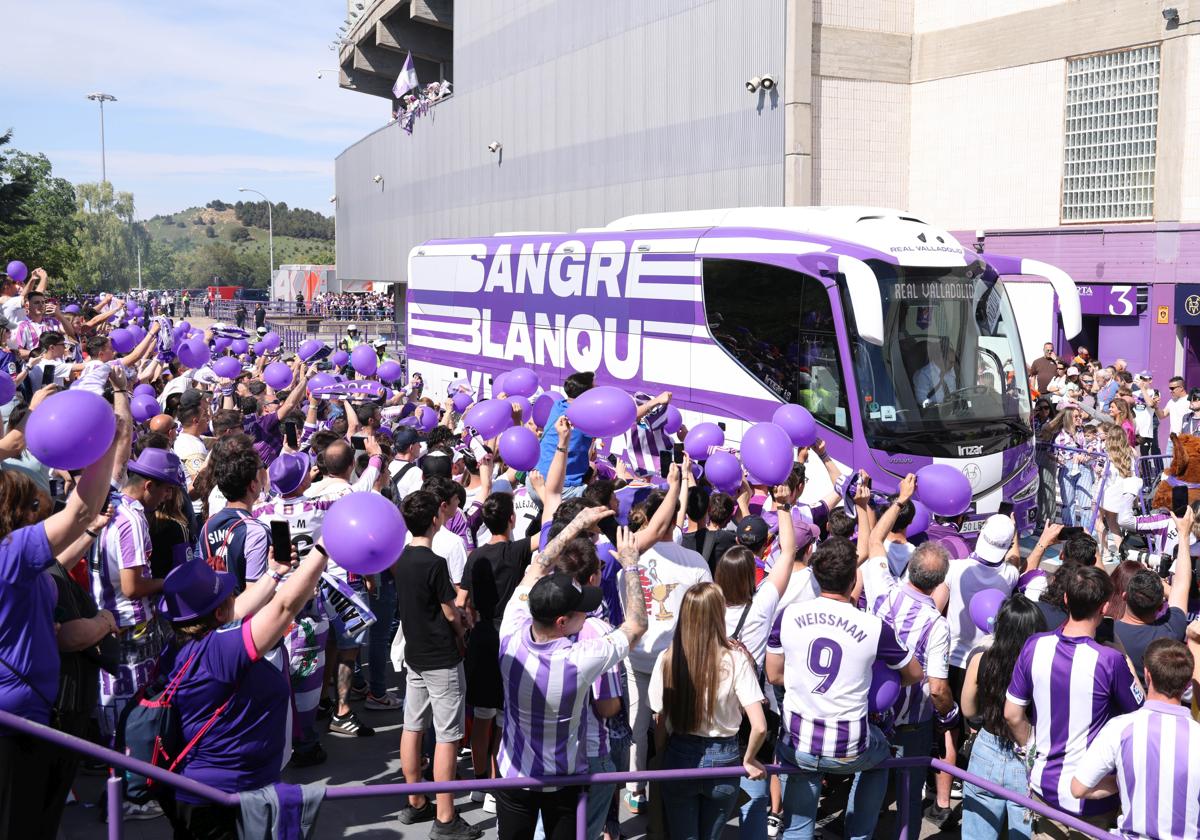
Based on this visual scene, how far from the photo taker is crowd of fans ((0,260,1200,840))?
4246 millimetres

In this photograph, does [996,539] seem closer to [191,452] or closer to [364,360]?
[191,452]

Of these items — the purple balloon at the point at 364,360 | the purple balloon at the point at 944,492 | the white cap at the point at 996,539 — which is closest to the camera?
the white cap at the point at 996,539

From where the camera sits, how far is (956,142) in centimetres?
2431

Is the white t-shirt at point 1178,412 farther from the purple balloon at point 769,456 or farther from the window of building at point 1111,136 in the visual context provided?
the purple balloon at point 769,456

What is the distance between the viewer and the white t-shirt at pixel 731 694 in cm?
493

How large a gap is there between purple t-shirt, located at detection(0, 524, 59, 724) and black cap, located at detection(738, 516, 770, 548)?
346cm

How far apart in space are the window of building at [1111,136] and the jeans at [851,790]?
1950 cm

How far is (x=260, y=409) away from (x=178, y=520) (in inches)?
206

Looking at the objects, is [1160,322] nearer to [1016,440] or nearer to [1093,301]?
[1093,301]

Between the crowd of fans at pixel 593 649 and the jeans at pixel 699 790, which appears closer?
the crowd of fans at pixel 593 649

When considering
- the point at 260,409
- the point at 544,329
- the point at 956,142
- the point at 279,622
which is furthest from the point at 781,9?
the point at 279,622

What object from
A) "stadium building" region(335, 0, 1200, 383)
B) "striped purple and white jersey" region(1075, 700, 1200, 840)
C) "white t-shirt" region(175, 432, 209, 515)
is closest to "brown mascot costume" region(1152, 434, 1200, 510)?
"striped purple and white jersey" region(1075, 700, 1200, 840)

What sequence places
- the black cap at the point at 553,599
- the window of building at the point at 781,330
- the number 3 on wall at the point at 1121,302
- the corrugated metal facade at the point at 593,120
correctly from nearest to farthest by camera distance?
the black cap at the point at 553,599, the window of building at the point at 781,330, the number 3 on wall at the point at 1121,302, the corrugated metal facade at the point at 593,120

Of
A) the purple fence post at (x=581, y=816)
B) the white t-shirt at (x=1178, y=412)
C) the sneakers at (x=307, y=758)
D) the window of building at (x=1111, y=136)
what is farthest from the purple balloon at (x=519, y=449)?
the window of building at (x=1111, y=136)
